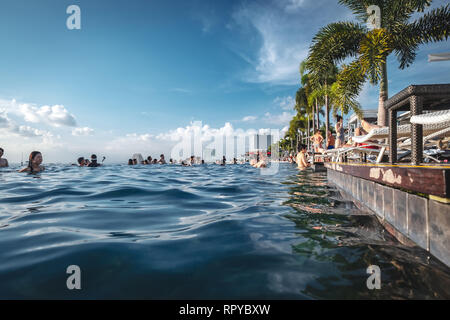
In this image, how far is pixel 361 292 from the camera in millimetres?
1560

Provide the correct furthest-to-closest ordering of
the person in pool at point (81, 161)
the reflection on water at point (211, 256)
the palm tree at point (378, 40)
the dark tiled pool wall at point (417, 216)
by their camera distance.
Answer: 1. the person in pool at point (81, 161)
2. the palm tree at point (378, 40)
3. the dark tiled pool wall at point (417, 216)
4. the reflection on water at point (211, 256)

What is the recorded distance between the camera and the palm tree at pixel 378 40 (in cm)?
1140

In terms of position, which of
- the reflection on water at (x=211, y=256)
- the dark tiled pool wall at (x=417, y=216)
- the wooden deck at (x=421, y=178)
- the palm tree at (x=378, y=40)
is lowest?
the reflection on water at (x=211, y=256)

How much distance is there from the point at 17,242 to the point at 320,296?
305 cm

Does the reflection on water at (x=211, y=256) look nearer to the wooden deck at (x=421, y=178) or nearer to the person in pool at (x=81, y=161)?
the wooden deck at (x=421, y=178)

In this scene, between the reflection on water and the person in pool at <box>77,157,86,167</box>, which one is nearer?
the reflection on water

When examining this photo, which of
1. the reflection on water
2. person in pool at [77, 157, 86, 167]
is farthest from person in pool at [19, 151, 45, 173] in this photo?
the reflection on water

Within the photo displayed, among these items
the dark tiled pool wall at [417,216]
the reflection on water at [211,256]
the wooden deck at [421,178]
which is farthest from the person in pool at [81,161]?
the wooden deck at [421,178]

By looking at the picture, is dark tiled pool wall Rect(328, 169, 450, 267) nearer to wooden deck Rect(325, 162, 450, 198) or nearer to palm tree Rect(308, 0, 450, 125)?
wooden deck Rect(325, 162, 450, 198)

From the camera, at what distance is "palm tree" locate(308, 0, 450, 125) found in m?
11.4

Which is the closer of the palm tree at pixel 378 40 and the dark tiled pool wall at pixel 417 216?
the dark tiled pool wall at pixel 417 216

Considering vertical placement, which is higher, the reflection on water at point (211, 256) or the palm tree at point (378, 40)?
the palm tree at point (378, 40)
